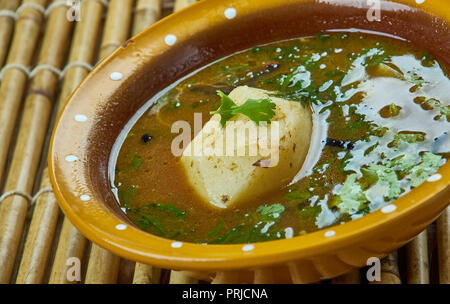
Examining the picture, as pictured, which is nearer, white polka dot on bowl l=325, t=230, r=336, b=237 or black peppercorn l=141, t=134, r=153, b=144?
white polka dot on bowl l=325, t=230, r=336, b=237

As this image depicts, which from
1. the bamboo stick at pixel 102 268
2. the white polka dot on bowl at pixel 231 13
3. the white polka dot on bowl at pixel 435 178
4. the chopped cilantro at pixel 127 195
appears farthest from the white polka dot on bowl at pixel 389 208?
the white polka dot on bowl at pixel 231 13

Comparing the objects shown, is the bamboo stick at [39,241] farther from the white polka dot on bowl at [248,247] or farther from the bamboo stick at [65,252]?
the white polka dot on bowl at [248,247]

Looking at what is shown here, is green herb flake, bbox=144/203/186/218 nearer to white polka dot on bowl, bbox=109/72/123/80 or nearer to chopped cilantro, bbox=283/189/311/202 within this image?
chopped cilantro, bbox=283/189/311/202

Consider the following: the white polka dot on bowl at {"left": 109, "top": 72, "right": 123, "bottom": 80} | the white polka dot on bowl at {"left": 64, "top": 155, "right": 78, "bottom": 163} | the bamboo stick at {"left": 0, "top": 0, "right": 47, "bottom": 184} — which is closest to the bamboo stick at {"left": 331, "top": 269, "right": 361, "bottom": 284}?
the white polka dot on bowl at {"left": 64, "top": 155, "right": 78, "bottom": 163}

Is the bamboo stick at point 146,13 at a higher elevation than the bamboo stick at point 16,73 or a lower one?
higher

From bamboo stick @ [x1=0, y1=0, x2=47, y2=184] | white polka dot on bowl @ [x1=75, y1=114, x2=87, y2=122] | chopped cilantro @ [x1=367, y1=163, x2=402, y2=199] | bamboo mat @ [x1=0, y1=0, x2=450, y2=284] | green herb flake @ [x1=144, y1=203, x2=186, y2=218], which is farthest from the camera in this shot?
bamboo stick @ [x1=0, y1=0, x2=47, y2=184]

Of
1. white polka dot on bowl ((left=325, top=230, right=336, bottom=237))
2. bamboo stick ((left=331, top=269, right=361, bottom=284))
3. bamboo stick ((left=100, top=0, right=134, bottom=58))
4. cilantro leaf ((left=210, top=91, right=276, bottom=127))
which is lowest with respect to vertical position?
Answer: white polka dot on bowl ((left=325, top=230, right=336, bottom=237))

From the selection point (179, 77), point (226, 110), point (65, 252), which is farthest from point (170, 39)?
point (65, 252)
